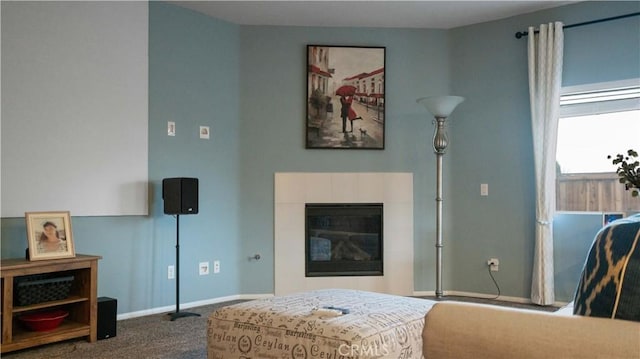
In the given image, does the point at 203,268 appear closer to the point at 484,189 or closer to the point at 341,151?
the point at 341,151

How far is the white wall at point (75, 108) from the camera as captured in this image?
3766 millimetres

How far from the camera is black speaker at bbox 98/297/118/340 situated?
12.3 ft

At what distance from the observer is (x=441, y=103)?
478 cm

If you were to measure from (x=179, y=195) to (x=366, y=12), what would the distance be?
2287mm

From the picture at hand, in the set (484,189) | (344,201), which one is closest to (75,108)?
(344,201)

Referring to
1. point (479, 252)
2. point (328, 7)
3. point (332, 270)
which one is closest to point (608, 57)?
point (479, 252)

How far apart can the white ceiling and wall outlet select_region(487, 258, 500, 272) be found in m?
2.21

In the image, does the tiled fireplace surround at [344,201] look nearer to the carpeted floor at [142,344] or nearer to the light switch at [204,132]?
the light switch at [204,132]

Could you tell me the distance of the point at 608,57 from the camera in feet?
14.9

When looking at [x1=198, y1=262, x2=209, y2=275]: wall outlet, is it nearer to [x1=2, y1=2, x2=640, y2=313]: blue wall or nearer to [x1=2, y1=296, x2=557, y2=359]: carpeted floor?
[x1=2, y1=2, x2=640, y2=313]: blue wall

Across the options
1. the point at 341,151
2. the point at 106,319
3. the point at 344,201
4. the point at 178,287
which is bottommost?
the point at 106,319

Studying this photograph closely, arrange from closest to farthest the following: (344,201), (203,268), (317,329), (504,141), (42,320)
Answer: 1. (317,329)
2. (42,320)
3. (203,268)
4. (504,141)
5. (344,201)

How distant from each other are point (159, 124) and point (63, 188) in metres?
0.96

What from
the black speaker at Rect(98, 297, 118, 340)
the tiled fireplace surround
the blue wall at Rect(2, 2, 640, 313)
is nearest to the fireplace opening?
the tiled fireplace surround
